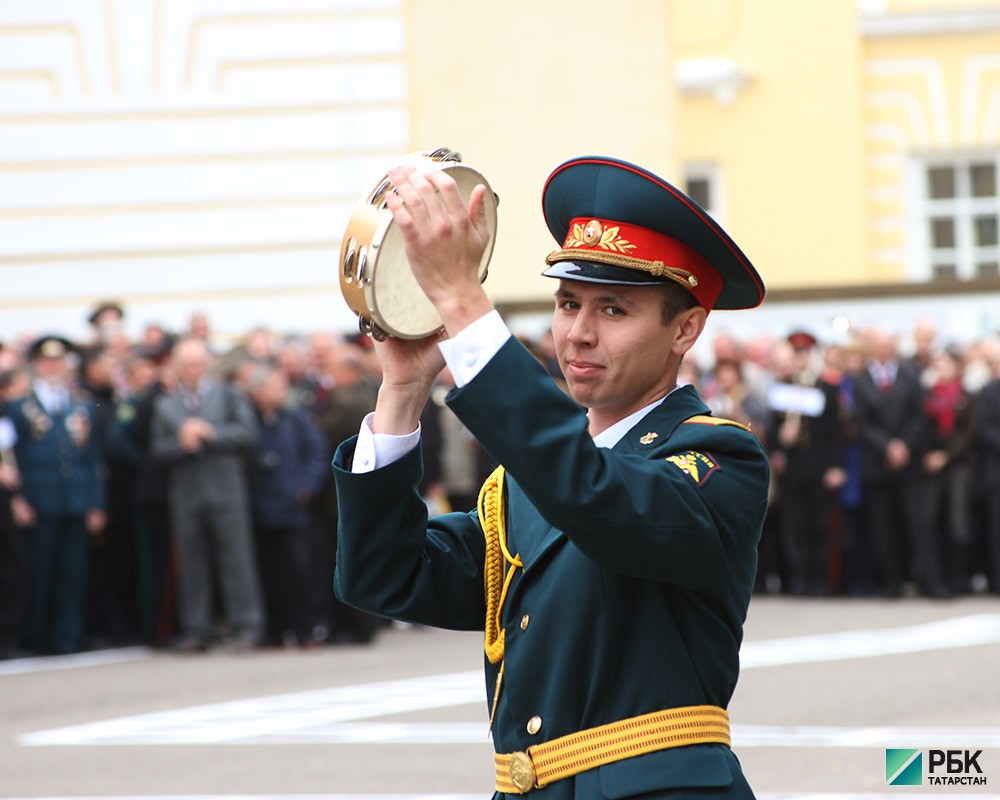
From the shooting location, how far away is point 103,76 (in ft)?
59.6

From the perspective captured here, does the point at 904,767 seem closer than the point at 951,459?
Yes

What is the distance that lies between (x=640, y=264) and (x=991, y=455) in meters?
13.2

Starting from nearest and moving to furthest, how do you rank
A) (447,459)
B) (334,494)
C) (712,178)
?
(334,494) → (447,459) → (712,178)

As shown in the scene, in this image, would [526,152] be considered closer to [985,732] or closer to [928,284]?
[928,284]

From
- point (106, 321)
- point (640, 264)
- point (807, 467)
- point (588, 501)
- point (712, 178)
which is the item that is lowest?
point (807, 467)

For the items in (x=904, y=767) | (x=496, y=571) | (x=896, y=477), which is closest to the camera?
(x=496, y=571)

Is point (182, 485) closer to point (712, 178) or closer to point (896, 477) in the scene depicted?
point (896, 477)

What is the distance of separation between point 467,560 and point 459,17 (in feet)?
51.0

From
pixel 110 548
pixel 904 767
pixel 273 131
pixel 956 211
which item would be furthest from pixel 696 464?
pixel 956 211

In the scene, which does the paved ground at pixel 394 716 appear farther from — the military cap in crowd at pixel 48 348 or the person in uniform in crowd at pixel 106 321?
the person in uniform in crowd at pixel 106 321

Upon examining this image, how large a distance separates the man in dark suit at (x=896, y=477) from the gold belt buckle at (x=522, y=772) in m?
13.0

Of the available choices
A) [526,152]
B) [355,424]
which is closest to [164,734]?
[355,424]

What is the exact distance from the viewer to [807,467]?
16.4 m

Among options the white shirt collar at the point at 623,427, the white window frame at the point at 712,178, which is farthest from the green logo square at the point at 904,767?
the white window frame at the point at 712,178
